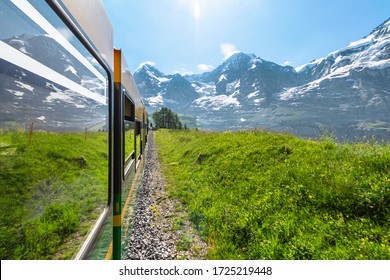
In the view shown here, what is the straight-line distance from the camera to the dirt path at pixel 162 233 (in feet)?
15.2

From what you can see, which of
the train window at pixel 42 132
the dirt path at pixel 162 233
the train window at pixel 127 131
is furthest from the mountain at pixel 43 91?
the dirt path at pixel 162 233

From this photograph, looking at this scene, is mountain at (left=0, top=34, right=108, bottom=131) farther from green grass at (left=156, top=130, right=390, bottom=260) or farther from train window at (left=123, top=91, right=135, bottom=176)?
green grass at (left=156, top=130, right=390, bottom=260)

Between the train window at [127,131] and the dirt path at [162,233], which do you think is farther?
the dirt path at [162,233]

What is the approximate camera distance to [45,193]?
1.68m

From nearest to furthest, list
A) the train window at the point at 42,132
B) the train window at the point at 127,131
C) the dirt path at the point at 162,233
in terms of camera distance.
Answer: the train window at the point at 42,132, the train window at the point at 127,131, the dirt path at the point at 162,233

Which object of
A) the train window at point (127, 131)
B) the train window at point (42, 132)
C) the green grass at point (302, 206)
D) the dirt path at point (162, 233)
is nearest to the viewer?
the train window at point (42, 132)

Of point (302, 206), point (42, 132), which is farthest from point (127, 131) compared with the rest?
point (302, 206)

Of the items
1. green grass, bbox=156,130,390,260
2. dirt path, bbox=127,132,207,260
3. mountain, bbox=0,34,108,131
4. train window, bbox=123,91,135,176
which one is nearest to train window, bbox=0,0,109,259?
mountain, bbox=0,34,108,131

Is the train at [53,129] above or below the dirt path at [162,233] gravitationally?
above

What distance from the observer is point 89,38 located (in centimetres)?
244

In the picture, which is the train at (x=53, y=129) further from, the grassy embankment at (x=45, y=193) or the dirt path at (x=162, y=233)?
the dirt path at (x=162, y=233)

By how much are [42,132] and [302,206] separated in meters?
5.40

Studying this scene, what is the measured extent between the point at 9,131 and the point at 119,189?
2.42 metres
